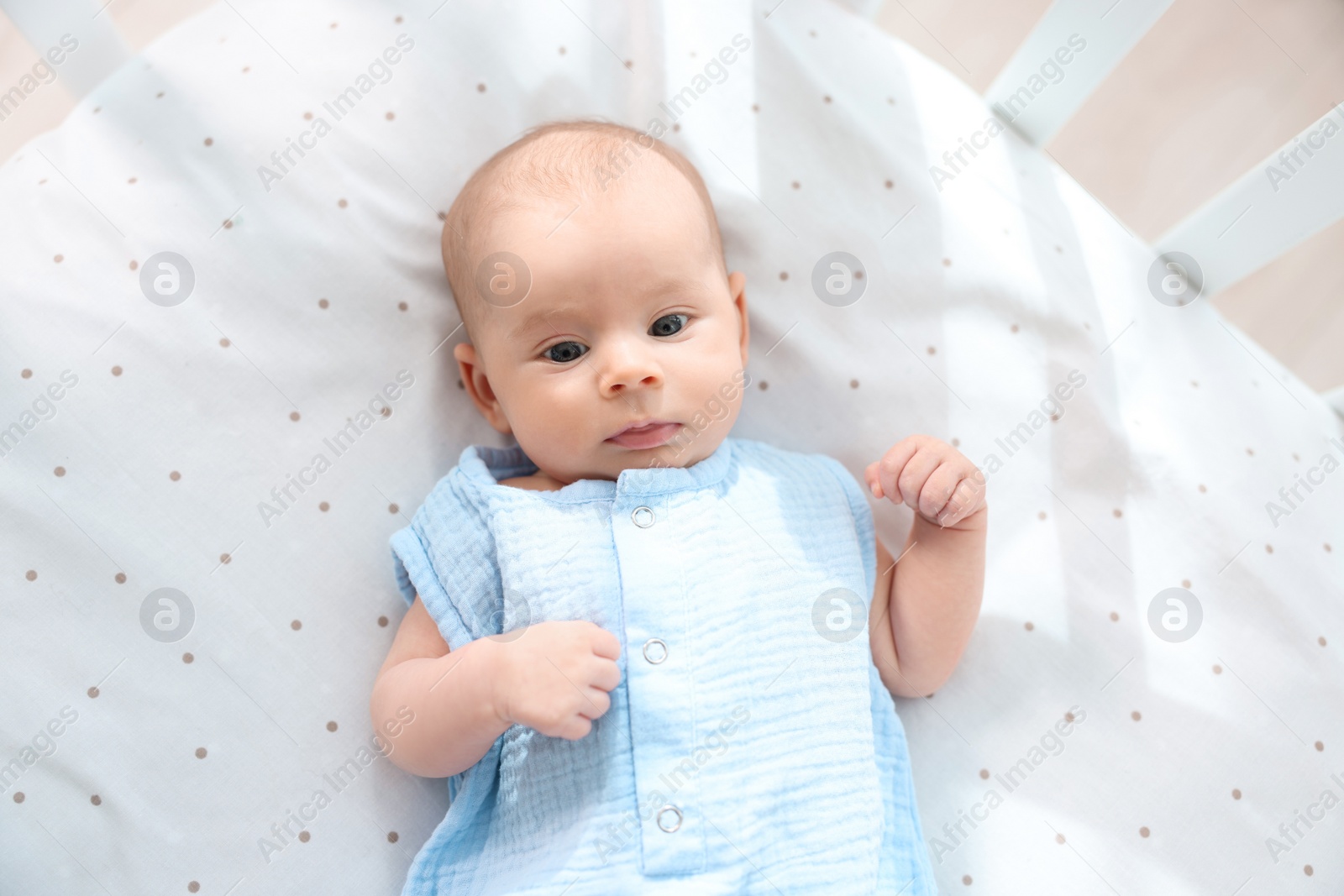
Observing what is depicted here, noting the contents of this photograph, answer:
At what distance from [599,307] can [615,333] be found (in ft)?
0.11

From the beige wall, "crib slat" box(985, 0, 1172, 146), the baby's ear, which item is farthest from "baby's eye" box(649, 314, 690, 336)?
the beige wall

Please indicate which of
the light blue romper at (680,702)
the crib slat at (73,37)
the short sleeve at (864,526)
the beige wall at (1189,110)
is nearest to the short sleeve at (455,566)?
the light blue romper at (680,702)

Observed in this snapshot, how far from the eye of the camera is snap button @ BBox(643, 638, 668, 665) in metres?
0.97

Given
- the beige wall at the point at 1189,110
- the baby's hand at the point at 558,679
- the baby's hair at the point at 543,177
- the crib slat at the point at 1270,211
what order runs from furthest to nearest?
the beige wall at the point at 1189,110
the crib slat at the point at 1270,211
the baby's hair at the point at 543,177
the baby's hand at the point at 558,679

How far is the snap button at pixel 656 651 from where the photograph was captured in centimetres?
97

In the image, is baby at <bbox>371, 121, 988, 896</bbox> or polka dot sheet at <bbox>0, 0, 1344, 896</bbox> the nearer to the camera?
baby at <bbox>371, 121, 988, 896</bbox>

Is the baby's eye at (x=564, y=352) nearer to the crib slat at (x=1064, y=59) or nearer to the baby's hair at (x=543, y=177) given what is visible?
the baby's hair at (x=543, y=177)

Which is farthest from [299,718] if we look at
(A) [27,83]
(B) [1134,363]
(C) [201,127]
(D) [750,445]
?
(A) [27,83]

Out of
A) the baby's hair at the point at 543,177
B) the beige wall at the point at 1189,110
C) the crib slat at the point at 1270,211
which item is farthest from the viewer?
the beige wall at the point at 1189,110

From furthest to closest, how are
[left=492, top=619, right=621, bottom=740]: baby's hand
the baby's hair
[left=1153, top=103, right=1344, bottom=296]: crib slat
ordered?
[left=1153, top=103, right=1344, bottom=296]: crib slat → the baby's hair → [left=492, top=619, right=621, bottom=740]: baby's hand

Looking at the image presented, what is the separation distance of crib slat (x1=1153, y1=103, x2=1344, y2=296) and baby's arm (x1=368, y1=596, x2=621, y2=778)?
103cm

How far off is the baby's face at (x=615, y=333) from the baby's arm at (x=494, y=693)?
225 millimetres

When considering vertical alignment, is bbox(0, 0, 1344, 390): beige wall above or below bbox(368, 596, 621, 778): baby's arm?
above

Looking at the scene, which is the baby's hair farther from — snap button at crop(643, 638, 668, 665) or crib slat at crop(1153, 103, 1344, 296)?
crib slat at crop(1153, 103, 1344, 296)
